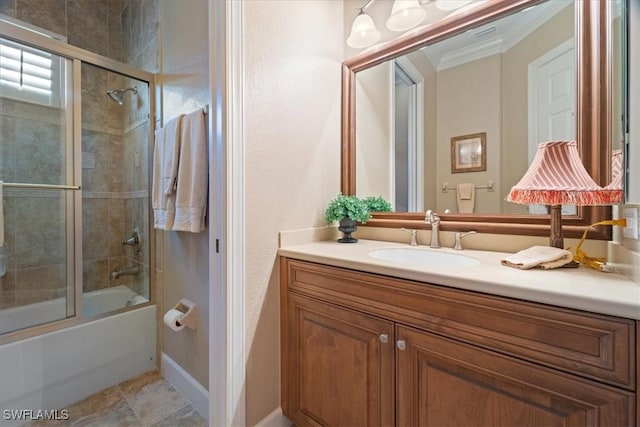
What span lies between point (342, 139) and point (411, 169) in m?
0.43

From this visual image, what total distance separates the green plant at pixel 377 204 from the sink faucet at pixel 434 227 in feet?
0.90

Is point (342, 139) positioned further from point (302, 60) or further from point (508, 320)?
point (508, 320)

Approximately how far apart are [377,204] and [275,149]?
65 centimetres

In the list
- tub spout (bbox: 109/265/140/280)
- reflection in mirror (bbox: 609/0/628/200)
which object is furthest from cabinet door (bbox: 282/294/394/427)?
tub spout (bbox: 109/265/140/280)

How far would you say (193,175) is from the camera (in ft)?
4.44

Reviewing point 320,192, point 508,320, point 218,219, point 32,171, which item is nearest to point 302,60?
point 320,192

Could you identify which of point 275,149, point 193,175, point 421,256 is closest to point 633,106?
point 421,256

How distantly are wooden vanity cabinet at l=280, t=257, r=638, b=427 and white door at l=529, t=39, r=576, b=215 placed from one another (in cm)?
60

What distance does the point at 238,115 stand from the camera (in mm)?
1085

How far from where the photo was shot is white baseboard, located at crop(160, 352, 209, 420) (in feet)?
4.73

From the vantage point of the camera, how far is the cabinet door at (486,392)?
57cm

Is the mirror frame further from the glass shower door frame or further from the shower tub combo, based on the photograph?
the shower tub combo

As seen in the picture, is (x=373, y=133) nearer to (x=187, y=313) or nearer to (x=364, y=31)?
(x=364, y=31)

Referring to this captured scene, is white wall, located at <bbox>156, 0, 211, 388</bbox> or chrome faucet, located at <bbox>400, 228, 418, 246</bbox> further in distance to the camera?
white wall, located at <bbox>156, 0, 211, 388</bbox>
